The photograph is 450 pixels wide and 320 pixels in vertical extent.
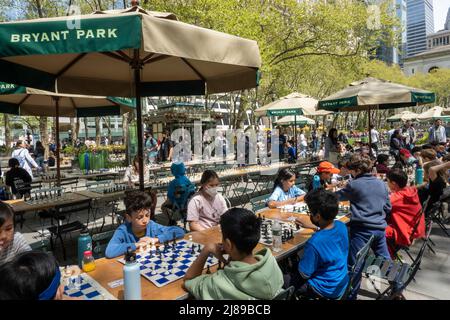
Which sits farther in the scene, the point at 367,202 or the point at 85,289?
the point at 367,202

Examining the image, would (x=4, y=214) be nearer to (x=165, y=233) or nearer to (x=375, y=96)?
(x=165, y=233)

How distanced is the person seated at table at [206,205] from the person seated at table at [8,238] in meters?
1.88

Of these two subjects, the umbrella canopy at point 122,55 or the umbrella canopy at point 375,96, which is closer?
the umbrella canopy at point 122,55

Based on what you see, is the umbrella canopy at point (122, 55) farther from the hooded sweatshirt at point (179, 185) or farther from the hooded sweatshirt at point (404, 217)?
the hooded sweatshirt at point (404, 217)

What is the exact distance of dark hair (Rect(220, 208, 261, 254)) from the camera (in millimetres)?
2041

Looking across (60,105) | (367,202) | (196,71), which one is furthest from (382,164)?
(60,105)

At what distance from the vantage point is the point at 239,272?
6.26 feet

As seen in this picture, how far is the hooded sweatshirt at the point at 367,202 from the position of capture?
3.62 metres

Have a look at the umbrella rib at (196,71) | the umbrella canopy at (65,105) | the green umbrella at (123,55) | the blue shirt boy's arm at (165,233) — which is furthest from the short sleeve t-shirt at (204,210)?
the umbrella canopy at (65,105)

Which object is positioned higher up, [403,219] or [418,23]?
[418,23]

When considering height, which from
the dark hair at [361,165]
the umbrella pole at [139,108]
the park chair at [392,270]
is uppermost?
the umbrella pole at [139,108]

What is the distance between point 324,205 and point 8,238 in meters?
2.82

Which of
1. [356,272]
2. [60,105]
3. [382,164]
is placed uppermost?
[60,105]
